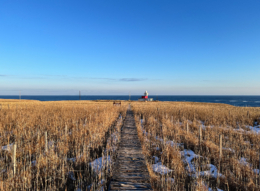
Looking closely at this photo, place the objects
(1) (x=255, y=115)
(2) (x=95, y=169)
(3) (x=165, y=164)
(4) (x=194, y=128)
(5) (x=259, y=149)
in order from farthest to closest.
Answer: (1) (x=255, y=115) → (4) (x=194, y=128) → (5) (x=259, y=149) → (3) (x=165, y=164) → (2) (x=95, y=169)

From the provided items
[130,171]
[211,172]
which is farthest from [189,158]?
[130,171]

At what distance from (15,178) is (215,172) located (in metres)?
6.37

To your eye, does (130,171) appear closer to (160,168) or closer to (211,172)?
(160,168)

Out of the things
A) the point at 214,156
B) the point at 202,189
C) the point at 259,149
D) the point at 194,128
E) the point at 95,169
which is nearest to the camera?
the point at 202,189

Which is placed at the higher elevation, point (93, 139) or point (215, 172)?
point (93, 139)

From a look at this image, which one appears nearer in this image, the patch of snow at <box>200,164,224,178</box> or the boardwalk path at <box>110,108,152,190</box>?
the boardwalk path at <box>110,108,152,190</box>

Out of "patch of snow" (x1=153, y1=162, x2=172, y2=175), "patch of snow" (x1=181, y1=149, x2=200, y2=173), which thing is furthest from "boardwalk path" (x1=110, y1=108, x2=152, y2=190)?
"patch of snow" (x1=181, y1=149, x2=200, y2=173)

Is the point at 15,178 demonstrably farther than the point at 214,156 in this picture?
No

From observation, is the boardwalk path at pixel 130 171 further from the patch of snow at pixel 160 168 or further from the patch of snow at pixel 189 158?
the patch of snow at pixel 189 158

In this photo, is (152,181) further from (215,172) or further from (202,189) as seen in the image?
(215,172)

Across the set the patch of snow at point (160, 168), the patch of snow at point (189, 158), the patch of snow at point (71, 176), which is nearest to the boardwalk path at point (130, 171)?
the patch of snow at point (160, 168)

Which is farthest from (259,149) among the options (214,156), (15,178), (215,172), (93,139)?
(15,178)

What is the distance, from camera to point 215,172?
4.72 metres

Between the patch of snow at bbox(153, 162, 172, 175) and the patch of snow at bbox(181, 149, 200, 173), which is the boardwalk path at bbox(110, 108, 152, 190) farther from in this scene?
the patch of snow at bbox(181, 149, 200, 173)
